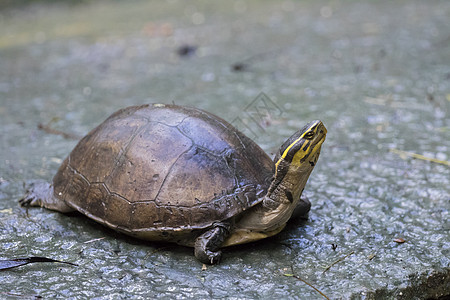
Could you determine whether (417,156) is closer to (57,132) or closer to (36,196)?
(36,196)

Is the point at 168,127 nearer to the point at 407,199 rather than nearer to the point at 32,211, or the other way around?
the point at 32,211

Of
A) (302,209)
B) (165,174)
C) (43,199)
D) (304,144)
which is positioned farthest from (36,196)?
(304,144)

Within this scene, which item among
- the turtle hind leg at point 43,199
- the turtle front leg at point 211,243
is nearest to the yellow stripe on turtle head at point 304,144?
the turtle front leg at point 211,243

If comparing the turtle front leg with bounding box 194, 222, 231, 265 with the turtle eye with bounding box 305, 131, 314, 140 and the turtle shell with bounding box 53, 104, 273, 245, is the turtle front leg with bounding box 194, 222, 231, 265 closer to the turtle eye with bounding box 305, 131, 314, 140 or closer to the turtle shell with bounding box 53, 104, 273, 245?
the turtle shell with bounding box 53, 104, 273, 245

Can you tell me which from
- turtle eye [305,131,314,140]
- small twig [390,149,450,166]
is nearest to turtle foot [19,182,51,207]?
turtle eye [305,131,314,140]

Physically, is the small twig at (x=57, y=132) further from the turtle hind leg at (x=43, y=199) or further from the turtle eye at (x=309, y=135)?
the turtle eye at (x=309, y=135)

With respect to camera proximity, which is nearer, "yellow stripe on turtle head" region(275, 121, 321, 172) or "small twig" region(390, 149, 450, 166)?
"yellow stripe on turtle head" region(275, 121, 321, 172)
